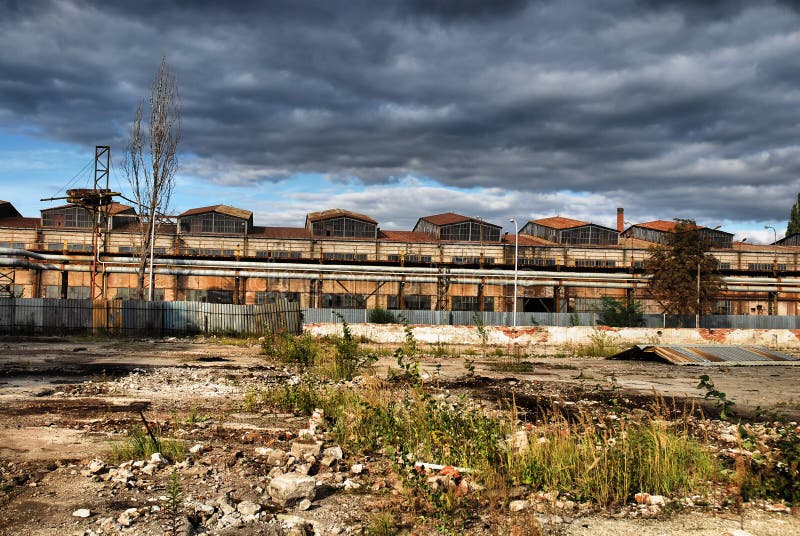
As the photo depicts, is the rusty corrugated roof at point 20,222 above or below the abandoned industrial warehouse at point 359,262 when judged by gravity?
above

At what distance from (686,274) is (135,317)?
100ft

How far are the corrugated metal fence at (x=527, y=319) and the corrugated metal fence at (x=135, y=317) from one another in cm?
340

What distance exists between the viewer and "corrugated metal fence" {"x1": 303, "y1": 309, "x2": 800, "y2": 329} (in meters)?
28.7

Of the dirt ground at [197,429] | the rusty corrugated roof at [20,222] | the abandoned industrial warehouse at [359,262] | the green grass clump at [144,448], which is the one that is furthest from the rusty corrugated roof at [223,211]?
the green grass clump at [144,448]

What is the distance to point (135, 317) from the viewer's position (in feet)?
81.1

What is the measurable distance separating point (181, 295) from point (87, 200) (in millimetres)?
9669

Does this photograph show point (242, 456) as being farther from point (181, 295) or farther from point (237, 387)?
point (181, 295)

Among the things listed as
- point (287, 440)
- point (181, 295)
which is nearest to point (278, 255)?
point (181, 295)

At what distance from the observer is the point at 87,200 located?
101 ft

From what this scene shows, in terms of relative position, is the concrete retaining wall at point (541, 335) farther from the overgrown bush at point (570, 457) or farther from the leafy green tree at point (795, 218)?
the leafy green tree at point (795, 218)

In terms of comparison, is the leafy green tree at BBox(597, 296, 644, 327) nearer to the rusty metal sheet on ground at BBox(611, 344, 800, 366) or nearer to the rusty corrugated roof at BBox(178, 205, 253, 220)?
the rusty metal sheet on ground at BBox(611, 344, 800, 366)

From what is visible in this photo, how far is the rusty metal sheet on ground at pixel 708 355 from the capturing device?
19047 mm

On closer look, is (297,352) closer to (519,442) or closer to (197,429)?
(197,429)

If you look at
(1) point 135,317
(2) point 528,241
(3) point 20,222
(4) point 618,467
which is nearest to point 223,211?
(3) point 20,222
